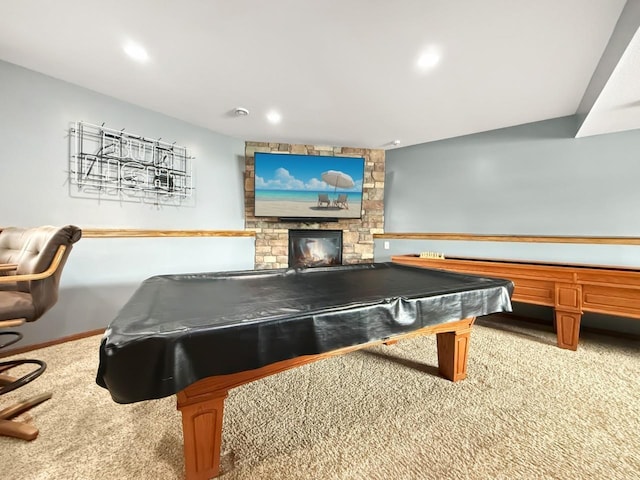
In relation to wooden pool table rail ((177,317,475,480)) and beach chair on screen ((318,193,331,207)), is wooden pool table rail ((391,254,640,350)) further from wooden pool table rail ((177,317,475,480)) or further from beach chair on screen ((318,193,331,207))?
wooden pool table rail ((177,317,475,480))

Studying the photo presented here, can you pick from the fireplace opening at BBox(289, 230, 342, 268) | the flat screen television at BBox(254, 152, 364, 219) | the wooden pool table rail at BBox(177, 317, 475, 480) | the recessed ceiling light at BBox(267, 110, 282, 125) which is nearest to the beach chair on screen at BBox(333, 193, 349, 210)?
the flat screen television at BBox(254, 152, 364, 219)

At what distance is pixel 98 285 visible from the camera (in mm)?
2678

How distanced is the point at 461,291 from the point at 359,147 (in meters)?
3.28

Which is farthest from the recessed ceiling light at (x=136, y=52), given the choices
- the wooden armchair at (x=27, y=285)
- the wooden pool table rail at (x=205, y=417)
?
the wooden pool table rail at (x=205, y=417)

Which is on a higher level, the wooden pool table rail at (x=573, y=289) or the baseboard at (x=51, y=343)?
the wooden pool table rail at (x=573, y=289)

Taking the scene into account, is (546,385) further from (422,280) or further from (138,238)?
(138,238)

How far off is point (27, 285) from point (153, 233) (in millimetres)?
1524

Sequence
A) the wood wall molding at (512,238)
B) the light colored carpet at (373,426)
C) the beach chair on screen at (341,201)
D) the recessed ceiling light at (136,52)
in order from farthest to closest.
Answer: the beach chair on screen at (341,201) → the wood wall molding at (512,238) → the recessed ceiling light at (136,52) → the light colored carpet at (373,426)

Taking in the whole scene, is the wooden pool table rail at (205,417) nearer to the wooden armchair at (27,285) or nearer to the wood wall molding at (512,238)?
the wooden armchair at (27,285)

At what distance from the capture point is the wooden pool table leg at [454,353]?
1734 millimetres

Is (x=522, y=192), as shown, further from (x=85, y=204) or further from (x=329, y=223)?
(x=85, y=204)

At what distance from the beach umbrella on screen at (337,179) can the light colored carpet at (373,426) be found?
2.69 m

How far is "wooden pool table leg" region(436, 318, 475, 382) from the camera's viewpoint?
5.69 feet

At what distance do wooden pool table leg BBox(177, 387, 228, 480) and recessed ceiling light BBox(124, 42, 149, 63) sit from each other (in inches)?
91.5
